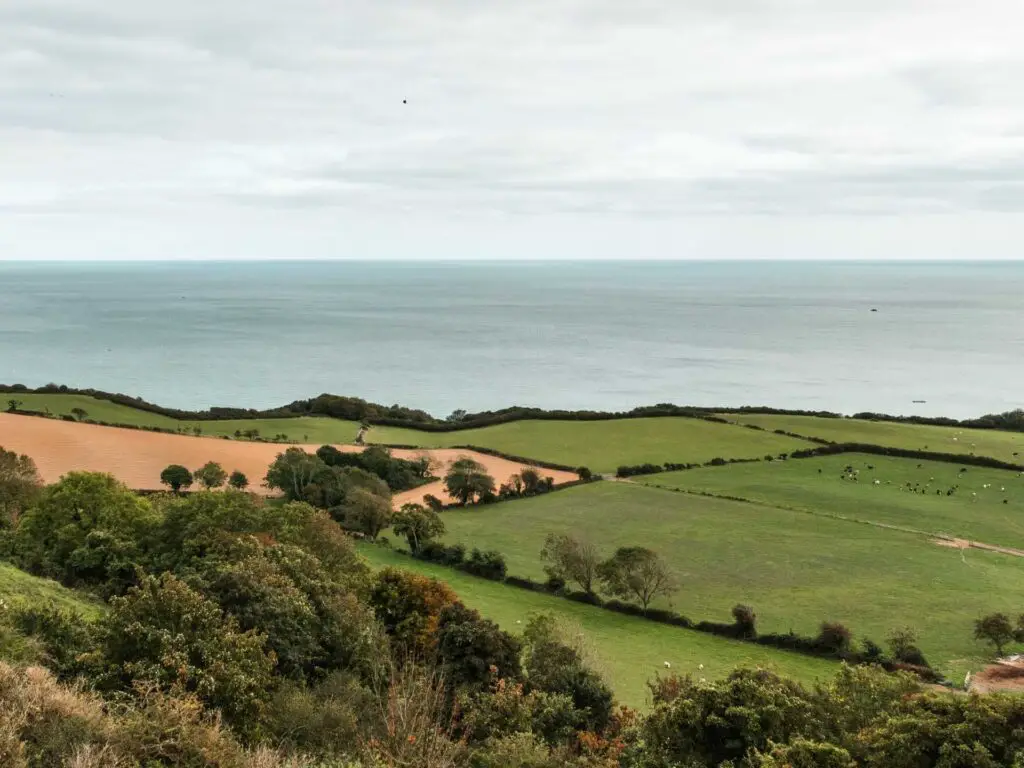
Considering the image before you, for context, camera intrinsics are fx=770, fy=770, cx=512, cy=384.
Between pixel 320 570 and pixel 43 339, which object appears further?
pixel 43 339

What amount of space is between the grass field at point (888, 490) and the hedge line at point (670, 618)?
18383 mm

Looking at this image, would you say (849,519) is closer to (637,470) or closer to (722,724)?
(637,470)

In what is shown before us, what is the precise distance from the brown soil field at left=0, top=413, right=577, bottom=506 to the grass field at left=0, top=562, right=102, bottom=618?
25.6m

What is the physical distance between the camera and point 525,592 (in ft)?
116

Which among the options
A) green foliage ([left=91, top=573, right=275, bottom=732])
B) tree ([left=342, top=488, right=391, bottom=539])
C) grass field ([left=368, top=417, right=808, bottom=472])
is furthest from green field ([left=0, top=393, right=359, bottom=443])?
green foliage ([left=91, top=573, right=275, bottom=732])

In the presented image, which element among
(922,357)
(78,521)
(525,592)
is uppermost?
(922,357)

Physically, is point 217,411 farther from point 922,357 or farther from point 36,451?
point 922,357

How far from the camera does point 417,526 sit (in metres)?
40.2

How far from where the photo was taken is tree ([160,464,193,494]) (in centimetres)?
4912

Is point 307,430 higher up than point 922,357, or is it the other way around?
point 922,357

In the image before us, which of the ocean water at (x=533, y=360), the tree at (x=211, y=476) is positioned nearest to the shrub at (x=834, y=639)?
the tree at (x=211, y=476)

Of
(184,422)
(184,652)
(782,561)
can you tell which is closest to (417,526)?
(782,561)

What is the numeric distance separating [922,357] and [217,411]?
4659 inches

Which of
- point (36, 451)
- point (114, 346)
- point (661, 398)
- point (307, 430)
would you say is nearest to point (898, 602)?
point (307, 430)
